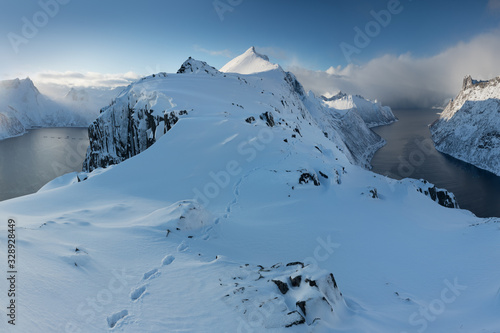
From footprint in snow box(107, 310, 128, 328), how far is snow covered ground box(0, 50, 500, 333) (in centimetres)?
3

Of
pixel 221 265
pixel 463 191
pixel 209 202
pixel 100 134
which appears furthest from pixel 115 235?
pixel 463 191

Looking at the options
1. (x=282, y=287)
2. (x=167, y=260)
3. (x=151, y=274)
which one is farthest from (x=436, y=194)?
(x=151, y=274)

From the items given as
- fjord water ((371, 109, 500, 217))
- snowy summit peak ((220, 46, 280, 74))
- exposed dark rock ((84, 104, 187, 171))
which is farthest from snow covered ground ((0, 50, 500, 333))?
snowy summit peak ((220, 46, 280, 74))

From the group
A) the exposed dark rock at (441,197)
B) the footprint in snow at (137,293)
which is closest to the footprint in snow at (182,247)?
the footprint in snow at (137,293)

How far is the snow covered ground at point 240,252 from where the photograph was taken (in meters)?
Answer: 7.67

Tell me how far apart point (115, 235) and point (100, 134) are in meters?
56.1

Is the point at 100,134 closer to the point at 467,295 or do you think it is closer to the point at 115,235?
the point at 115,235

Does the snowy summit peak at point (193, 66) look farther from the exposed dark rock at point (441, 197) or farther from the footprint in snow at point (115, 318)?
the footprint in snow at point (115, 318)

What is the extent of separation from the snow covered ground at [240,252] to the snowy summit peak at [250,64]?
362ft

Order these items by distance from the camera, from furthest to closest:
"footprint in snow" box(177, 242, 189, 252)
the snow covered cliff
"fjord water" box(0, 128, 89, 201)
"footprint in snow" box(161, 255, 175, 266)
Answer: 1. "fjord water" box(0, 128, 89, 201)
2. the snow covered cliff
3. "footprint in snow" box(177, 242, 189, 252)
4. "footprint in snow" box(161, 255, 175, 266)

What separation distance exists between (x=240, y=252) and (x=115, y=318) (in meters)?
6.92

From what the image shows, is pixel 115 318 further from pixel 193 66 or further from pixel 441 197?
pixel 193 66

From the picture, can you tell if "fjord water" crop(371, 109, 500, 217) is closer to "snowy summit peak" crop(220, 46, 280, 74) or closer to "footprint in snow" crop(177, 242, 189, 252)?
"snowy summit peak" crop(220, 46, 280, 74)

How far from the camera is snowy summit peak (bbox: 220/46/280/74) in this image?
5135 inches
